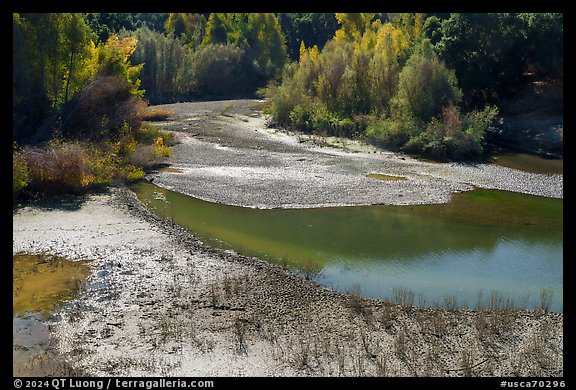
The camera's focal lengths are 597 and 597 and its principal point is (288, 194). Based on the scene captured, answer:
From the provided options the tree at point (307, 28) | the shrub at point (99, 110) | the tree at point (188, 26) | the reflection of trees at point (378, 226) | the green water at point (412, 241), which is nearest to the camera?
the green water at point (412, 241)

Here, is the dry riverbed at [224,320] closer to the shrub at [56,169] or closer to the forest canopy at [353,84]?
the shrub at [56,169]

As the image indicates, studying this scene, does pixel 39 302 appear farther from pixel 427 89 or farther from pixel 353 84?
pixel 353 84

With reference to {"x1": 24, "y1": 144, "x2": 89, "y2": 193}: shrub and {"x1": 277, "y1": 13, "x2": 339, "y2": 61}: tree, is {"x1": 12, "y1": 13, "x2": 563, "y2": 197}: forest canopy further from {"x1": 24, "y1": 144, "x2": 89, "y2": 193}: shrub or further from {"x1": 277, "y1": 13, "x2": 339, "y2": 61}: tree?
{"x1": 277, "y1": 13, "x2": 339, "y2": 61}: tree

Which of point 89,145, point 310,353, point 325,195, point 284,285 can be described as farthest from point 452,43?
point 310,353

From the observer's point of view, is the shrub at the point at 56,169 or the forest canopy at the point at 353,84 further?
the forest canopy at the point at 353,84

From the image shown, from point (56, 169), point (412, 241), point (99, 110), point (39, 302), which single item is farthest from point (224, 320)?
point (99, 110)

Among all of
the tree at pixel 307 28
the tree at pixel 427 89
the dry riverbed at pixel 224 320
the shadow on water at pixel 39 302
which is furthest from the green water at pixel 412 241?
the tree at pixel 307 28
